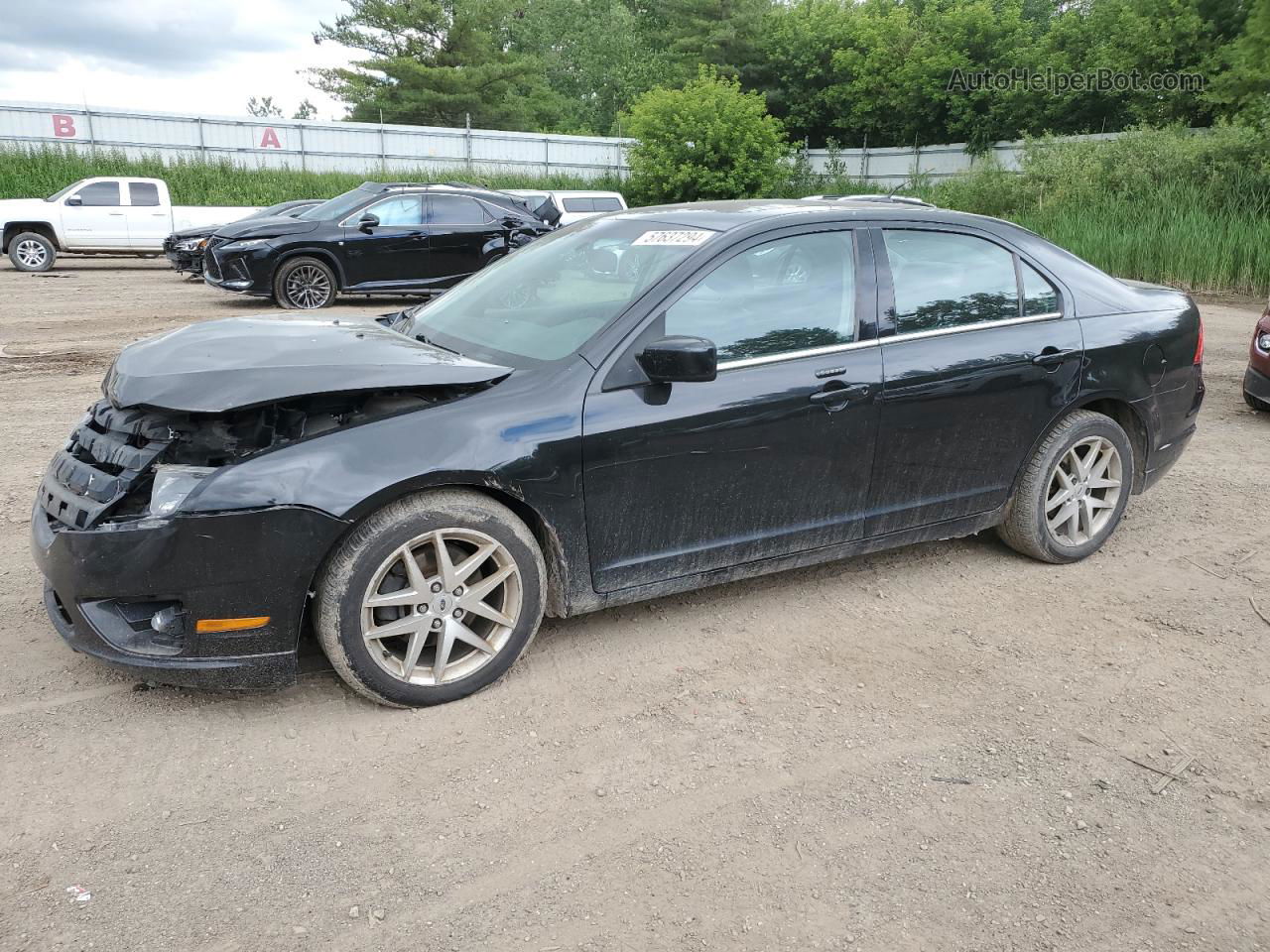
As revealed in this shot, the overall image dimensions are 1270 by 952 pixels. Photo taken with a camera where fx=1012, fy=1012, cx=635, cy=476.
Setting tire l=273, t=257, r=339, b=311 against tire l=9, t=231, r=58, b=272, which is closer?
tire l=273, t=257, r=339, b=311

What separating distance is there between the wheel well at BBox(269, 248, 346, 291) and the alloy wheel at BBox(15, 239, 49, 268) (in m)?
9.20

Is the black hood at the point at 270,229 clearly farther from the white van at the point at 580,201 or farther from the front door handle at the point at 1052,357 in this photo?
the front door handle at the point at 1052,357

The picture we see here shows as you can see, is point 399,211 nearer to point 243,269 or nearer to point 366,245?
point 366,245

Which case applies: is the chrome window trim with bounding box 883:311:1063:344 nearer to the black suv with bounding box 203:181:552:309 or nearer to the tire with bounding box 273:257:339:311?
the black suv with bounding box 203:181:552:309

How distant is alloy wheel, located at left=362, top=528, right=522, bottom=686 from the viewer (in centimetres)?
321

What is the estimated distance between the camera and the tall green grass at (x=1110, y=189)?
15086mm

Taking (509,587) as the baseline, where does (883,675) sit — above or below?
below

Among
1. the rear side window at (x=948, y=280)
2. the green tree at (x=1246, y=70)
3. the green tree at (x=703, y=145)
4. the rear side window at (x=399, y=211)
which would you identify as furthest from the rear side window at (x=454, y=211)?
the green tree at (x=703, y=145)

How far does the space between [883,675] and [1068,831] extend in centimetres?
95

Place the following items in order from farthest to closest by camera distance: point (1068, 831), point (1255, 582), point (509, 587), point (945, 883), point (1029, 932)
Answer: point (1255, 582) → point (509, 587) → point (1068, 831) → point (945, 883) → point (1029, 932)

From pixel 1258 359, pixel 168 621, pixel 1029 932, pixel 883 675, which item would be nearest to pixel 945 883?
pixel 1029 932

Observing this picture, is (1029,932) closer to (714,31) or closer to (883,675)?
(883,675)

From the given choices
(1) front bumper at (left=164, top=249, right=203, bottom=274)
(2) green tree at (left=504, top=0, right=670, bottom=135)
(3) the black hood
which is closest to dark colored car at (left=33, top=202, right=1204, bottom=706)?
(3) the black hood

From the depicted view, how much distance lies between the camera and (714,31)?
4647 centimetres
